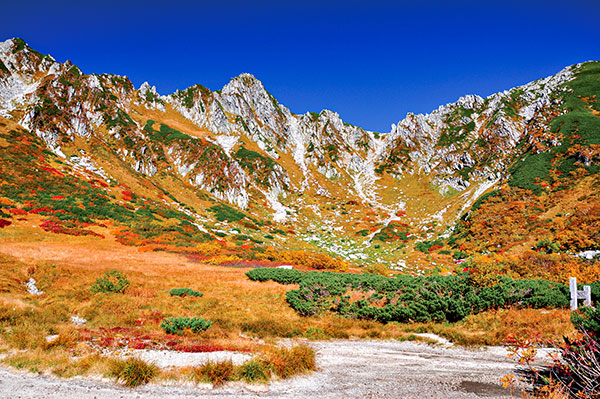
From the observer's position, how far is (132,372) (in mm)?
8086

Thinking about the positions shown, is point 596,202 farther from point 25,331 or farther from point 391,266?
point 25,331

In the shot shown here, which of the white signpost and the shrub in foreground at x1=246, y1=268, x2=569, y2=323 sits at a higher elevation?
the white signpost

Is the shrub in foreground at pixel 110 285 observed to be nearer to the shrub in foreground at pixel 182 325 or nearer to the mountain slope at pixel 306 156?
the shrub in foreground at pixel 182 325

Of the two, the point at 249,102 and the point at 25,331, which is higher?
the point at 249,102

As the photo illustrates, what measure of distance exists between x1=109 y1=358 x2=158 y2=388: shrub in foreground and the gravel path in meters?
0.24

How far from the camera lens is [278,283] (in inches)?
1008

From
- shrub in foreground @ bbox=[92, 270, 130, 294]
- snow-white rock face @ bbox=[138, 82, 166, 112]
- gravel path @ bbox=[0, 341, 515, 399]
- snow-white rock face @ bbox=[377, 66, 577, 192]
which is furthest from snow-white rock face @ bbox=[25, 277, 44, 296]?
snow-white rock face @ bbox=[138, 82, 166, 112]

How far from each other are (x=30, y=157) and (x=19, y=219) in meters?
24.7

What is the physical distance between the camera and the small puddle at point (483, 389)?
7673 millimetres

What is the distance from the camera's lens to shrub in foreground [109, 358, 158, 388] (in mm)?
7994

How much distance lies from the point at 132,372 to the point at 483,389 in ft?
33.3

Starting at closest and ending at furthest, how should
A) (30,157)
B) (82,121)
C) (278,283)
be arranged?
(278,283) → (30,157) → (82,121)

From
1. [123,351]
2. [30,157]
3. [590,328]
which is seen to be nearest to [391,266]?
[590,328]

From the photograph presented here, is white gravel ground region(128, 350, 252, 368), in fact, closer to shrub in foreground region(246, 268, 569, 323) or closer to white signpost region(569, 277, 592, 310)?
shrub in foreground region(246, 268, 569, 323)
